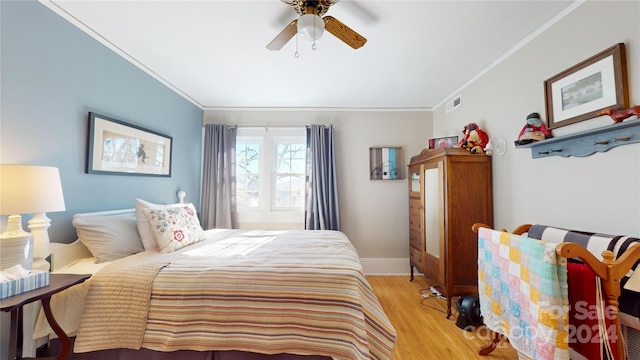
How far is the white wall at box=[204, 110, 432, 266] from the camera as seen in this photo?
3.66 meters

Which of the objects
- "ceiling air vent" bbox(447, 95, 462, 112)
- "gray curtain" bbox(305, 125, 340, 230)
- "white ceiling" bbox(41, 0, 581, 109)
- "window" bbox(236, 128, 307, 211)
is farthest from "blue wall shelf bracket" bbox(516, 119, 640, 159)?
"window" bbox(236, 128, 307, 211)

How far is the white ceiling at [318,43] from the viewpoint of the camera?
1715mm

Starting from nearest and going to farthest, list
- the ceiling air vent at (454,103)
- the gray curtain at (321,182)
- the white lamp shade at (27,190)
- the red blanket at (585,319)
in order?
the red blanket at (585,319), the white lamp shade at (27,190), the ceiling air vent at (454,103), the gray curtain at (321,182)

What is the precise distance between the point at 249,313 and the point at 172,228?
1117 mm

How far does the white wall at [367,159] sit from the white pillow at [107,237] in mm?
2259

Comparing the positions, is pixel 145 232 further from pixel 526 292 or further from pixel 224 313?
pixel 526 292

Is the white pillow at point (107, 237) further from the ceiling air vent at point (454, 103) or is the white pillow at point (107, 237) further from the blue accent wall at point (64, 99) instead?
the ceiling air vent at point (454, 103)

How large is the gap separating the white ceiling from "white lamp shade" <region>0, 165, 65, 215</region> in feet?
4.02

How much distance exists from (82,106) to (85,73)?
10.5 inches

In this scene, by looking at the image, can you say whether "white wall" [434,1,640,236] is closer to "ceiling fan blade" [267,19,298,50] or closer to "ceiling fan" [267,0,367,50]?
"ceiling fan" [267,0,367,50]

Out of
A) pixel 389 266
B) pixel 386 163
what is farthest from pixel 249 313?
pixel 386 163

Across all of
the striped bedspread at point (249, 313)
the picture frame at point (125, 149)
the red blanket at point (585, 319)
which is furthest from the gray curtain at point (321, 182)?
the red blanket at point (585, 319)

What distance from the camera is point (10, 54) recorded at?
1.47 meters

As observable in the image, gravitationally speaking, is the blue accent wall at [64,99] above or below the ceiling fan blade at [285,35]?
below
